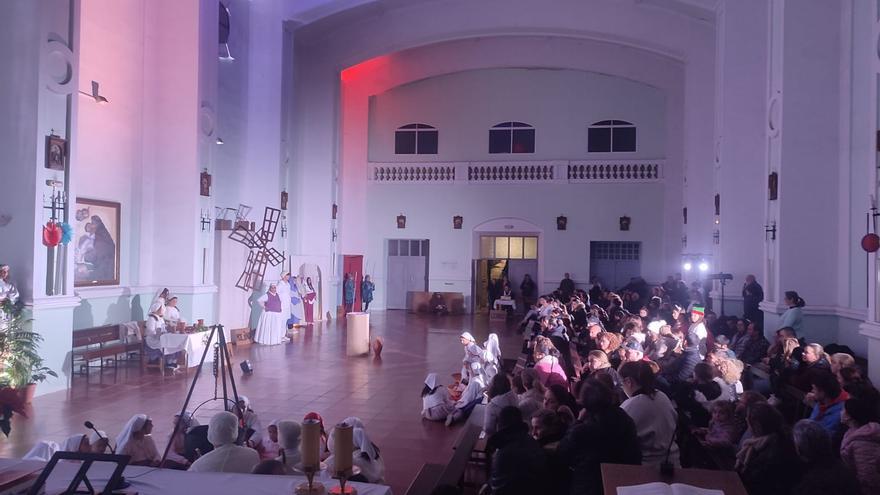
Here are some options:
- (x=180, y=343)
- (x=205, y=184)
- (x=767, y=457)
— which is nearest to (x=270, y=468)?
(x=767, y=457)

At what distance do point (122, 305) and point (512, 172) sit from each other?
505 inches

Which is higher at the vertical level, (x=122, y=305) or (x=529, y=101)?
(x=529, y=101)

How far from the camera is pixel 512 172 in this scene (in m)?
20.4

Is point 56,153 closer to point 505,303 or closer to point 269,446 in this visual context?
point 269,446

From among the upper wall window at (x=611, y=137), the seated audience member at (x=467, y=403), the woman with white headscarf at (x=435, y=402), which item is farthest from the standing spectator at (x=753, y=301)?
the upper wall window at (x=611, y=137)

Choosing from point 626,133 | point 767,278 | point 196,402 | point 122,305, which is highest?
point 626,133

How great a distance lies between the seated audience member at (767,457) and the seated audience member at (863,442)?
50 centimetres

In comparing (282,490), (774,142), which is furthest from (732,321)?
(282,490)

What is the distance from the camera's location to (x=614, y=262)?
20.1 meters

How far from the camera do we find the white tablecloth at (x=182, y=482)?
253 cm

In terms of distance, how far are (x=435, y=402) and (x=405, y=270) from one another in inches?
537

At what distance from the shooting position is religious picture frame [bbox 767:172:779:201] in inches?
364

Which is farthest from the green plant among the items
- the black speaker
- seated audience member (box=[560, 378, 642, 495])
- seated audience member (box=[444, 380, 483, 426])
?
seated audience member (box=[560, 378, 642, 495])

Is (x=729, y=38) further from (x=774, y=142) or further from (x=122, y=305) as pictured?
(x=122, y=305)
